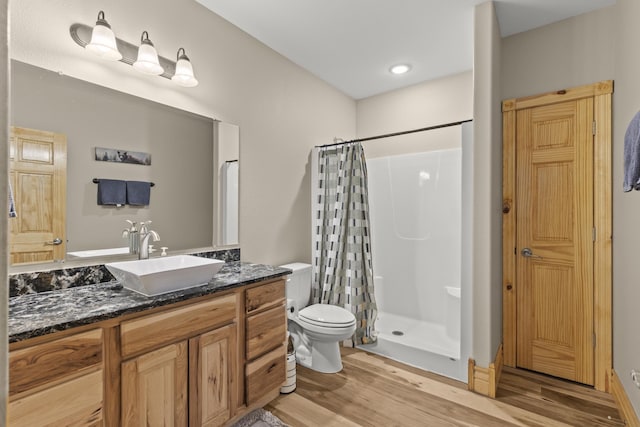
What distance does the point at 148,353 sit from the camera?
1.31 meters

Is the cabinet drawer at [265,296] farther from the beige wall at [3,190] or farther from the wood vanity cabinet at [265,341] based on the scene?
the beige wall at [3,190]

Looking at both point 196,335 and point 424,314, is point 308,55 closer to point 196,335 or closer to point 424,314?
point 196,335

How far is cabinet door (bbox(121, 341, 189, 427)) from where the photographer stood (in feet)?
4.10

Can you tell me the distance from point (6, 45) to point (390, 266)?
324cm

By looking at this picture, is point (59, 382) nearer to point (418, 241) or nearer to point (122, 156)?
point (122, 156)

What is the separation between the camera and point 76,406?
1.10 metres

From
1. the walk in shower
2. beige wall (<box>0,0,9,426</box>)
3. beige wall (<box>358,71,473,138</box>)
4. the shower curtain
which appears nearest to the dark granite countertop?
beige wall (<box>0,0,9,426</box>)

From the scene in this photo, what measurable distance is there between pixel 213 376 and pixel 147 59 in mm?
1726

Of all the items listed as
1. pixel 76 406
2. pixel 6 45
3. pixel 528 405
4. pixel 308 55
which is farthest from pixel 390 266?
pixel 6 45

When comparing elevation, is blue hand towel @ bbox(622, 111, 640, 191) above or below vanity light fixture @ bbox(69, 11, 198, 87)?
below

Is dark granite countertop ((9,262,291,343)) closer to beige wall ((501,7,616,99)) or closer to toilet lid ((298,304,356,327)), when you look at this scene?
toilet lid ((298,304,356,327))

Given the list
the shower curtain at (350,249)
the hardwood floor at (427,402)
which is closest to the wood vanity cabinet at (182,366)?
the hardwood floor at (427,402)

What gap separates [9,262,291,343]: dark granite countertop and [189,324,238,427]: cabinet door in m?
0.24

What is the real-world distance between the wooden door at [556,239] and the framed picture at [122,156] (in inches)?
106
